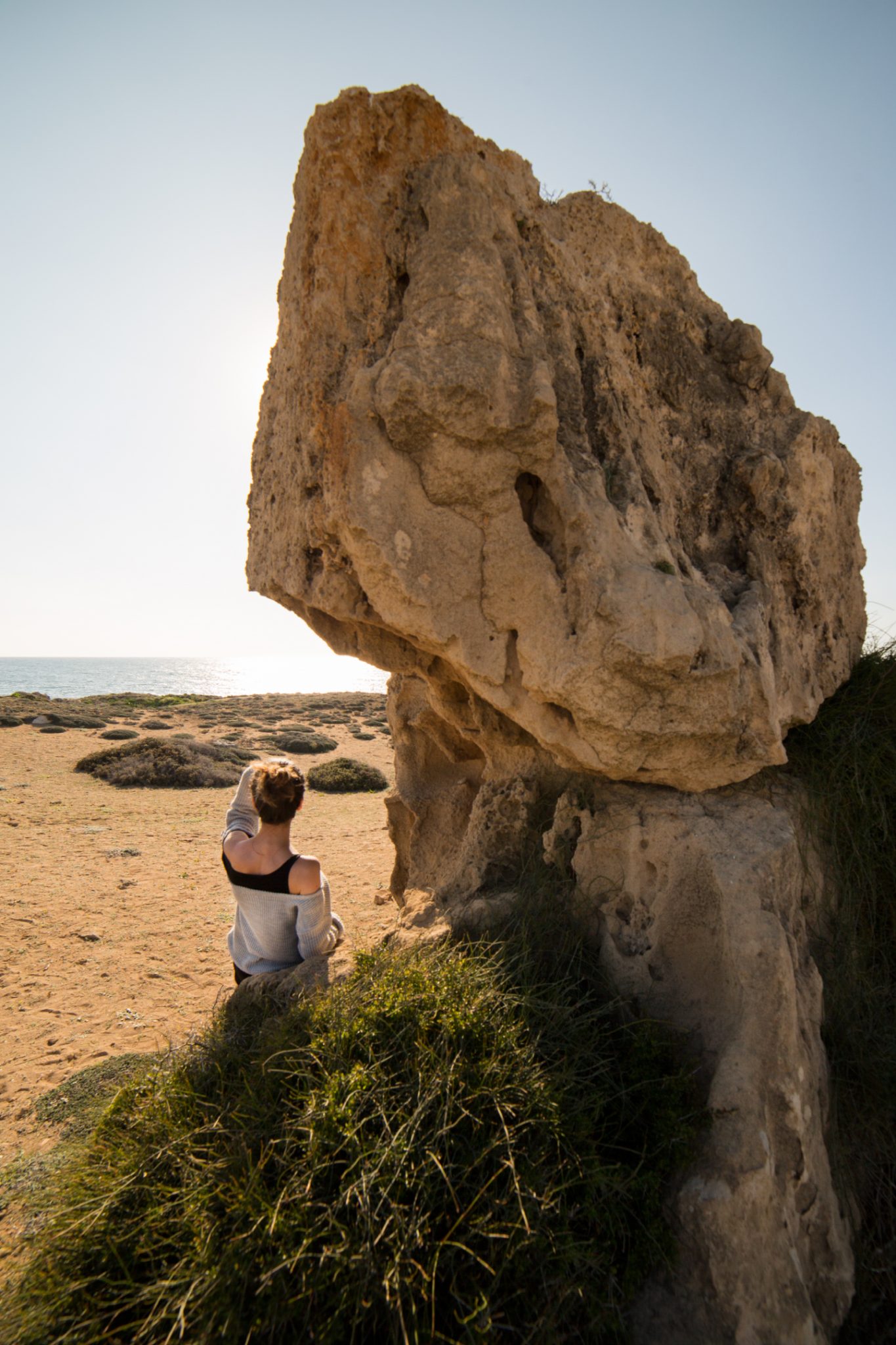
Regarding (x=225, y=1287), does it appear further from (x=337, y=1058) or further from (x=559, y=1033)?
(x=559, y=1033)

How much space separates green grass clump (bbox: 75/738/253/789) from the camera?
13.2 metres

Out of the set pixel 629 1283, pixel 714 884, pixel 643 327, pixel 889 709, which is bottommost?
pixel 629 1283

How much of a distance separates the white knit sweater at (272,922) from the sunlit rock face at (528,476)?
3.95 ft

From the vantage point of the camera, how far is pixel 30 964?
5516 mm

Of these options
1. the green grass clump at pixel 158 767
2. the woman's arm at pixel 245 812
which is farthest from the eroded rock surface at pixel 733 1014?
the green grass clump at pixel 158 767

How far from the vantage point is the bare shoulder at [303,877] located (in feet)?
10.9

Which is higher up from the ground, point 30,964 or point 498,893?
point 498,893

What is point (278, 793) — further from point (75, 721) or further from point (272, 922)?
point (75, 721)

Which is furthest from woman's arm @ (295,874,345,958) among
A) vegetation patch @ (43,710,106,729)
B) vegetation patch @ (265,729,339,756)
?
vegetation patch @ (43,710,106,729)

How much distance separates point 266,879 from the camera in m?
3.32

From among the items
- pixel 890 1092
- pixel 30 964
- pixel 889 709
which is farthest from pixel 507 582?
pixel 30 964

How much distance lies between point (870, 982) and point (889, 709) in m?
1.54

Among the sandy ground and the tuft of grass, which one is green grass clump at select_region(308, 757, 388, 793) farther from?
the tuft of grass

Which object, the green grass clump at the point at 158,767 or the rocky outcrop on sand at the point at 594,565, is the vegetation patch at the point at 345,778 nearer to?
the green grass clump at the point at 158,767
